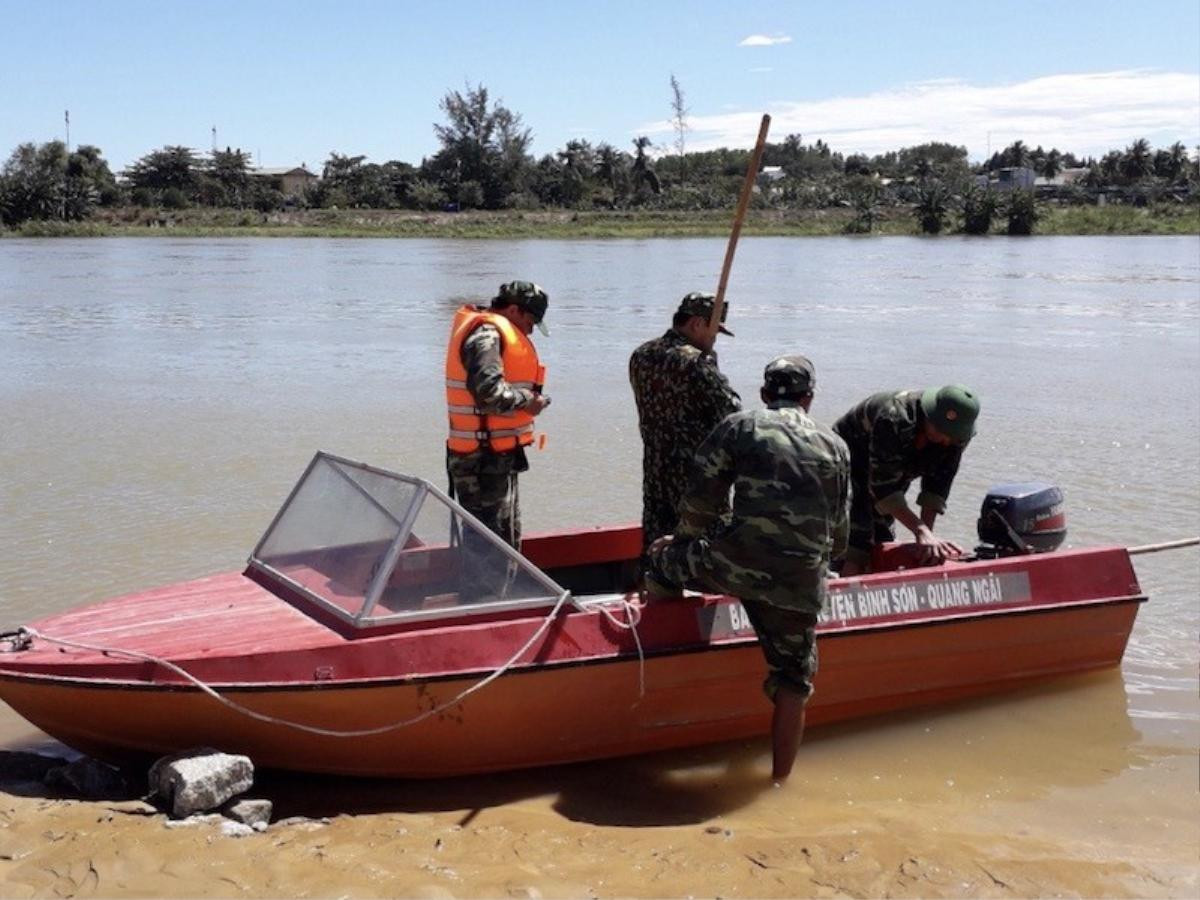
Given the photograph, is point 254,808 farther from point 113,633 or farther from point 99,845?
point 113,633

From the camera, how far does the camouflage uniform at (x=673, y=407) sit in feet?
19.0

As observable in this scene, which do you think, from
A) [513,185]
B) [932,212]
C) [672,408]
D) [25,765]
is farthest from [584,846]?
[513,185]

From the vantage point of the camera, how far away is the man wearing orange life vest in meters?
5.95

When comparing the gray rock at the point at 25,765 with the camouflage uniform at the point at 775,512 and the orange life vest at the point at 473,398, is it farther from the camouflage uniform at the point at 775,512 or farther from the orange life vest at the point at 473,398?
the camouflage uniform at the point at 775,512

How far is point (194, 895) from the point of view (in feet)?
13.8

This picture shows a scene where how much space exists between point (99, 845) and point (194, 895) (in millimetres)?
460

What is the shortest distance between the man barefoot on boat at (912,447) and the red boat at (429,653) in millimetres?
304

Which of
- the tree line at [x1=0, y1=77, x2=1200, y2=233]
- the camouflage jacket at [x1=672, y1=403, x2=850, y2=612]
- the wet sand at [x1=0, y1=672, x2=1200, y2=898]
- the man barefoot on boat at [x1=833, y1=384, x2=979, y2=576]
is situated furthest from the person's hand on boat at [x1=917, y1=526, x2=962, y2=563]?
the tree line at [x1=0, y1=77, x2=1200, y2=233]

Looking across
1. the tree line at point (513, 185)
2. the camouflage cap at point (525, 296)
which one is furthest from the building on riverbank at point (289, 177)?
the camouflage cap at point (525, 296)

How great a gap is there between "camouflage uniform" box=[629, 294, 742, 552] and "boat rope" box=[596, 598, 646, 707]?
54cm

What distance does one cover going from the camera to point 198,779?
4.70 meters

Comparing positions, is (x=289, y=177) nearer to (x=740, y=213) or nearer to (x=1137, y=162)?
(x=1137, y=162)

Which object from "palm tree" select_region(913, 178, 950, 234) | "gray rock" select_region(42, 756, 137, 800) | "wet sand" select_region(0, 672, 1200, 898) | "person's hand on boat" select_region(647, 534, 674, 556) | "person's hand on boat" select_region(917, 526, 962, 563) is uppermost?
"palm tree" select_region(913, 178, 950, 234)

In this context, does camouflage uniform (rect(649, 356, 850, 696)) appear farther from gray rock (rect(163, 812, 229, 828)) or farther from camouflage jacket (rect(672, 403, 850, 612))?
gray rock (rect(163, 812, 229, 828))
